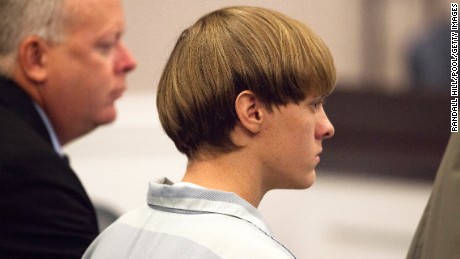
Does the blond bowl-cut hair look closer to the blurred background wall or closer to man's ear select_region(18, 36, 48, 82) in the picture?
man's ear select_region(18, 36, 48, 82)

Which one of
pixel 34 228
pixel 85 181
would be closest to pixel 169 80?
pixel 34 228

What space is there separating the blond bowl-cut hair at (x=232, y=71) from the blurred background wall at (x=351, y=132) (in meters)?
2.13

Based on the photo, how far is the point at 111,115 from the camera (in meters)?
2.69

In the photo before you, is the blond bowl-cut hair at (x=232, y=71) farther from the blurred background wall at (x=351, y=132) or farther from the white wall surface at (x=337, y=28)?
the white wall surface at (x=337, y=28)

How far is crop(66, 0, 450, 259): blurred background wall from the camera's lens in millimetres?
3832

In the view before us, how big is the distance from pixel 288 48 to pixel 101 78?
1.24 meters

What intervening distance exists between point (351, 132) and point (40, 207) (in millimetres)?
2718

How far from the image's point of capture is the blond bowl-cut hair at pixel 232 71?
1.53 meters

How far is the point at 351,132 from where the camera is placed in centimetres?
473

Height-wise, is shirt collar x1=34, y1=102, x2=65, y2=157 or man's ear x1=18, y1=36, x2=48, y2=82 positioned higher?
man's ear x1=18, y1=36, x2=48, y2=82

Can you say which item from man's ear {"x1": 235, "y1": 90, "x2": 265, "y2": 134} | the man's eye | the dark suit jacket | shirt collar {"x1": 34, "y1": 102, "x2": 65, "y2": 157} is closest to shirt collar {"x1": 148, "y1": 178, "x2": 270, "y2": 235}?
man's ear {"x1": 235, "y1": 90, "x2": 265, "y2": 134}

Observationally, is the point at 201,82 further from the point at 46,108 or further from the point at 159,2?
the point at 159,2

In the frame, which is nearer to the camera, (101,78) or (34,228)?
(34,228)

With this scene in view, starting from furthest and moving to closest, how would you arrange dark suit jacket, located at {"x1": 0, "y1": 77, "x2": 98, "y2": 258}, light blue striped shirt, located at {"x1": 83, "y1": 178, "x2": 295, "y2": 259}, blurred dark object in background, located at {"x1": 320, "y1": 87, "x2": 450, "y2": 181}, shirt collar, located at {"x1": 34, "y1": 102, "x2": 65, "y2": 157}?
blurred dark object in background, located at {"x1": 320, "y1": 87, "x2": 450, "y2": 181} → shirt collar, located at {"x1": 34, "y1": 102, "x2": 65, "y2": 157} → dark suit jacket, located at {"x1": 0, "y1": 77, "x2": 98, "y2": 258} → light blue striped shirt, located at {"x1": 83, "y1": 178, "x2": 295, "y2": 259}
